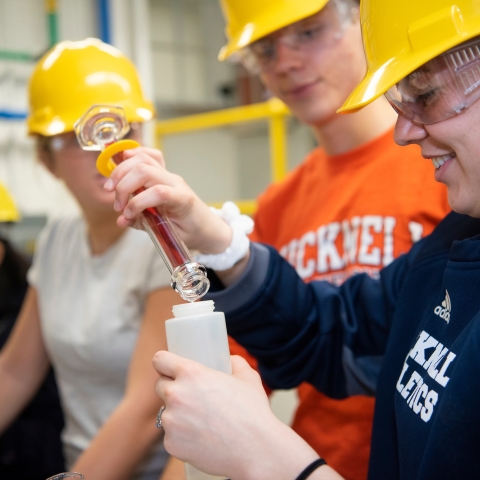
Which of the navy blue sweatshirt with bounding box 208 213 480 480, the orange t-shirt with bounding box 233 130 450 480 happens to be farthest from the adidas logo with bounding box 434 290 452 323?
the orange t-shirt with bounding box 233 130 450 480

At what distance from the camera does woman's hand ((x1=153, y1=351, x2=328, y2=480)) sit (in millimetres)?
662

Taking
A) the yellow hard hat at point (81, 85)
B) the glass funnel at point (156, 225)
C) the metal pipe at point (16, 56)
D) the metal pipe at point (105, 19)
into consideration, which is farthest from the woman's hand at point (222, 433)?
the metal pipe at point (105, 19)

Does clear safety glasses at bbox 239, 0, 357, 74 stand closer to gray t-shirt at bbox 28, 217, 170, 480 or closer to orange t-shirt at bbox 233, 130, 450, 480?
orange t-shirt at bbox 233, 130, 450, 480

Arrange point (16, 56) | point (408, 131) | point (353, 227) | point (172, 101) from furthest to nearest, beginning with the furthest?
point (172, 101) → point (16, 56) → point (353, 227) → point (408, 131)

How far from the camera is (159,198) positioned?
88 cm

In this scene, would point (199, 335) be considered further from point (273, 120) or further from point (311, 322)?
point (273, 120)

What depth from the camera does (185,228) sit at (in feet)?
3.24

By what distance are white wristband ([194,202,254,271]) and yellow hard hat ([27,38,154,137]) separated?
0.40m

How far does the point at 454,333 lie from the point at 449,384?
0.10 m

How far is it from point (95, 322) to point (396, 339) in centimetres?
71

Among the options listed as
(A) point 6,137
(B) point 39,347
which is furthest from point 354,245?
(A) point 6,137

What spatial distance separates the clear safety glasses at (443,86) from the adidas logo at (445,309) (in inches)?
9.0

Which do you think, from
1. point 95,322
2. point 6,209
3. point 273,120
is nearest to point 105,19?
point 273,120

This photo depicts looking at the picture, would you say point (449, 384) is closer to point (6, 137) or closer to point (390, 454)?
point (390, 454)
